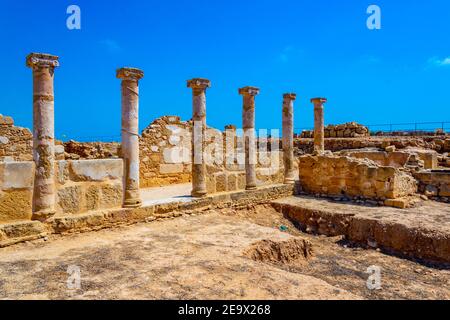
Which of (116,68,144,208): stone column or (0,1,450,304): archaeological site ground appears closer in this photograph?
(0,1,450,304): archaeological site ground

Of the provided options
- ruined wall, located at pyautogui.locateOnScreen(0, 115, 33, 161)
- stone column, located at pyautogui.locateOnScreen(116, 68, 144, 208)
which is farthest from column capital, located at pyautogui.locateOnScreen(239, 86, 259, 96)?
ruined wall, located at pyautogui.locateOnScreen(0, 115, 33, 161)

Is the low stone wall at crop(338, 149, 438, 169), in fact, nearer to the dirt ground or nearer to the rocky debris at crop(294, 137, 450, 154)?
the rocky debris at crop(294, 137, 450, 154)

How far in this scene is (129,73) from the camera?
7.10m

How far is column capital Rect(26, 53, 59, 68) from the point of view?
19.4ft

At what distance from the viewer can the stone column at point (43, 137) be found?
5.99 m

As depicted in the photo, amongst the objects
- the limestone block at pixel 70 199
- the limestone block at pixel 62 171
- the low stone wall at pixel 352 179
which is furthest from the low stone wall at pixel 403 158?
the limestone block at pixel 62 171

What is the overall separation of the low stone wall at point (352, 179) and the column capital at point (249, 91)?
270 cm

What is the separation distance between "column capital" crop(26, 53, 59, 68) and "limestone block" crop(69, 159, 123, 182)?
1.73m

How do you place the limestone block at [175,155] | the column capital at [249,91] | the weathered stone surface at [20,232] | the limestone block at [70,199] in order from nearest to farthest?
the weathered stone surface at [20,232]
the limestone block at [70,199]
the column capital at [249,91]
the limestone block at [175,155]

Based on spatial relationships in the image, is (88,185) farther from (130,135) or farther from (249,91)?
(249,91)

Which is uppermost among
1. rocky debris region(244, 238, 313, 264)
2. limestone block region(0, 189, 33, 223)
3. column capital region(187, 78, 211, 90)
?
column capital region(187, 78, 211, 90)

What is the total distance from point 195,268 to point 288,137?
7.56 metres

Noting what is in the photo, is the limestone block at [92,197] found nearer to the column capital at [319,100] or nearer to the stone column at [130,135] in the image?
the stone column at [130,135]

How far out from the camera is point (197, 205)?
8305 mm
